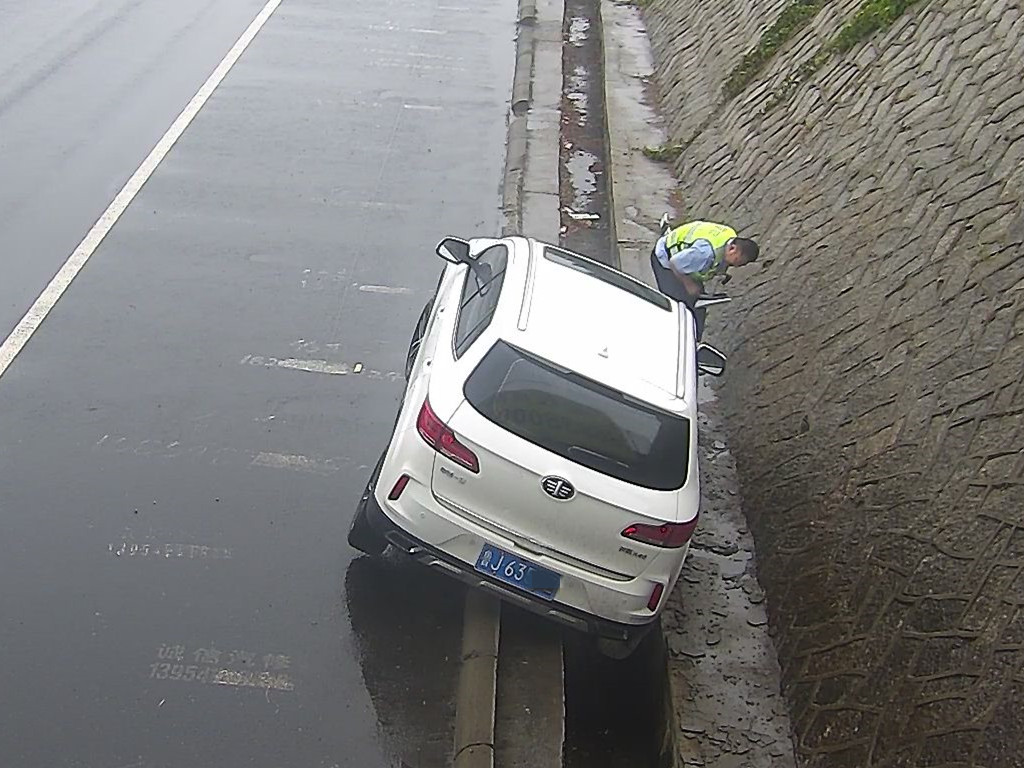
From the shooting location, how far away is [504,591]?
6.06m

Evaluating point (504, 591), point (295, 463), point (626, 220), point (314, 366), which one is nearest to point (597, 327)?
point (504, 591)

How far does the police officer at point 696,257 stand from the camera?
27.3 feet

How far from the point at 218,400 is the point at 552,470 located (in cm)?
318

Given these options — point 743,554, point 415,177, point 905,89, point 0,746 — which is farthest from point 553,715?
point 415,177

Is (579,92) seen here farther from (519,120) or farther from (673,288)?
(673,288)

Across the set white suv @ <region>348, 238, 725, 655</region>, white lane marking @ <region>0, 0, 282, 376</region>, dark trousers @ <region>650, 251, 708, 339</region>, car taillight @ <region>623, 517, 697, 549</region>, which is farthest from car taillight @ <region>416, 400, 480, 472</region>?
white lane marking @ <region>0, 0, 282, 376</region>

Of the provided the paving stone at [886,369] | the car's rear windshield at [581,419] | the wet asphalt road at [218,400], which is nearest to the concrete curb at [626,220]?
the paving stone at [886,369]

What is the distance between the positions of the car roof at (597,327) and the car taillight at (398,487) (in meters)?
0.86

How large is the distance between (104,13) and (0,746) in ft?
43.3

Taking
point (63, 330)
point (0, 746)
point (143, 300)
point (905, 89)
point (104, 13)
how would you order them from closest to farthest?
point (0, 746), point (63, 330), point (143, 300), point (905, 89), point (104, 13)

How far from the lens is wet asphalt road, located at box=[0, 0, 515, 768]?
5.78 m

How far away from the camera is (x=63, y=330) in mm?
8625

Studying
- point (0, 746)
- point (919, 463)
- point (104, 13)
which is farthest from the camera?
point (104, 13)

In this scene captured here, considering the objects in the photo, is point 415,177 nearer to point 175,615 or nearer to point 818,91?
point 818,91
